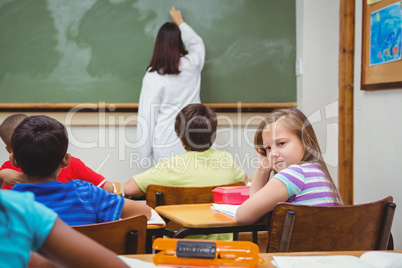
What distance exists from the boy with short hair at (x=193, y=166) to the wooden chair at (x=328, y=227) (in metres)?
0.93

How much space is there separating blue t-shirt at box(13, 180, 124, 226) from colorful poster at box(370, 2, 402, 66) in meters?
2.02

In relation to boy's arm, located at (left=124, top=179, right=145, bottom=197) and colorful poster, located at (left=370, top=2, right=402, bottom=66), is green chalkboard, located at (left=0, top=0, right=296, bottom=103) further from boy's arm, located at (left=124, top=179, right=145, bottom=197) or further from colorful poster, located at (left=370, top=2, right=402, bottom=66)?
boy's arm, located at (left=124, top=179, right=145, bottom=197)

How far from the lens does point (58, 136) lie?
56.6 inches

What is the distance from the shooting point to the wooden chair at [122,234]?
1312 millimetres

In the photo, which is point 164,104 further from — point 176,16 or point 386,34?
point 386,34

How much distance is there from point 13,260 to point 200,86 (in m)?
3.24

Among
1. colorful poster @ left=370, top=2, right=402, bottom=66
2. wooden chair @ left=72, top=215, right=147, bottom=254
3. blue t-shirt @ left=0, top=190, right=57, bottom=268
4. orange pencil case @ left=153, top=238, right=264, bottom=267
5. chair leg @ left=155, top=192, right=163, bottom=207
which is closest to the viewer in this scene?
blue t-shirt @ left=0, top=190, right=57, bottom=268

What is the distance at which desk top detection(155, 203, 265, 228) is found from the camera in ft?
5.52

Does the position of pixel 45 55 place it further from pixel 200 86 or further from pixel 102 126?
pixel 200 86

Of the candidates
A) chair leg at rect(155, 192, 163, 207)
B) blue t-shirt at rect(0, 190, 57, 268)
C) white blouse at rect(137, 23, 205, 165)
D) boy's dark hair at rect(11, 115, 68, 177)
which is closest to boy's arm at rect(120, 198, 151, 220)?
boy's dark hair at rect(11, 115, 68, 177)

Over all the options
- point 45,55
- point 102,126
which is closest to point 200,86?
point 102,126

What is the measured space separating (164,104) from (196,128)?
101cm

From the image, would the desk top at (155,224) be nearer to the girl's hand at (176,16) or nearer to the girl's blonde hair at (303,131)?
the girl's blonde hair at (303,131)

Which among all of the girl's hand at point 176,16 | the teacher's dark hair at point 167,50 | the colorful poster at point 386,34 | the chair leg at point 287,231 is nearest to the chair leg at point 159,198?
the chair leg at point 287,231
